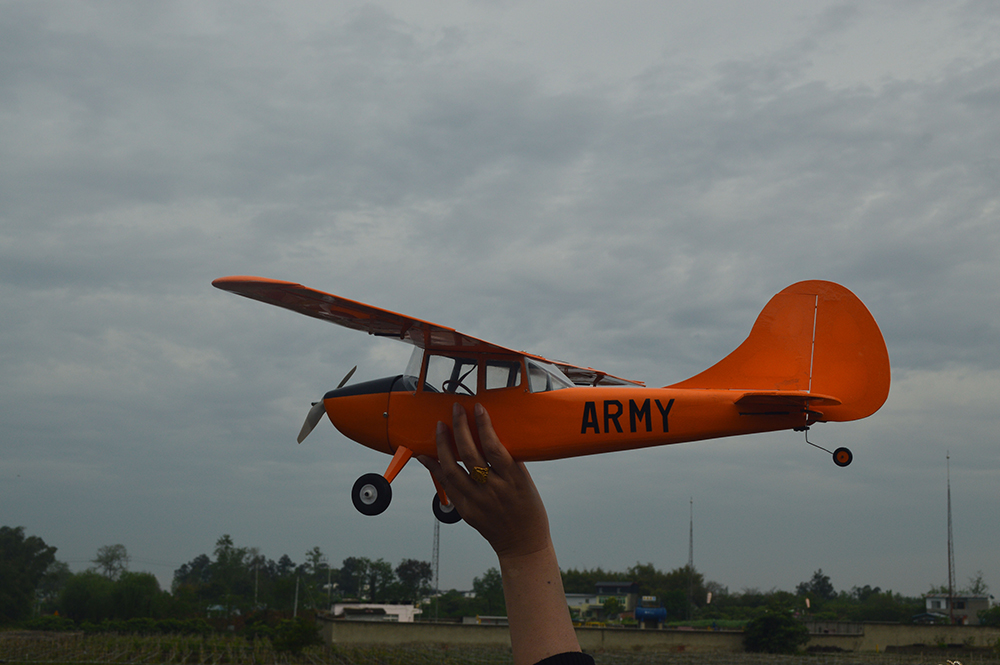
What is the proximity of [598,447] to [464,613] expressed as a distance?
122205mm

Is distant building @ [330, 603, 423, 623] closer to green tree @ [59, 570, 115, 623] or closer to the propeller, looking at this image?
green tree @ [59, 570, 115, 623]

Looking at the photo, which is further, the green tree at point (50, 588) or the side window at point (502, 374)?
the green tree at point (50, 588)

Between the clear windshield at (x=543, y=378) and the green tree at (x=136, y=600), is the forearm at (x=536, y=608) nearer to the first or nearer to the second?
the clear windshield at (x=543, y=378)

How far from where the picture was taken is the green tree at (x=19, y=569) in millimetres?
135500

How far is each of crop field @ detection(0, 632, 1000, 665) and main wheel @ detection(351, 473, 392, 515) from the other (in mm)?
64108

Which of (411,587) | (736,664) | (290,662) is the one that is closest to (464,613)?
(411,587)

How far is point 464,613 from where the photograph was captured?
121562 mm

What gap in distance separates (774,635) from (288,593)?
302 feet

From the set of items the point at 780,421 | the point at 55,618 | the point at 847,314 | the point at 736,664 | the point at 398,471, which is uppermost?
the point at 847,314

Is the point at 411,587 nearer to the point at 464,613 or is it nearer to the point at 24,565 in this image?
the point at 464,613

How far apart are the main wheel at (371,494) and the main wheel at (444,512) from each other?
65 centimetres

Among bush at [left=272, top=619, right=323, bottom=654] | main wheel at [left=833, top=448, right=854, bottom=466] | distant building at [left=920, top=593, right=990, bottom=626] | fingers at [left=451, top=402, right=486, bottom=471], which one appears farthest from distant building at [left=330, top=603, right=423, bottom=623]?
fingers at [left=451, top=402, right=486, bottom=471]

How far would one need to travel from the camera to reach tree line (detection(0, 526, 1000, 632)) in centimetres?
12719

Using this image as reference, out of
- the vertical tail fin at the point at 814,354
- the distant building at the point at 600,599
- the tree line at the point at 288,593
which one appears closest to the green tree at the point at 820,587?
the tree line at the point at 288,593
